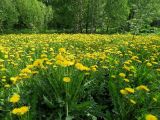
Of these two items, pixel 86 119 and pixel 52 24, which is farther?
pixel 52 24

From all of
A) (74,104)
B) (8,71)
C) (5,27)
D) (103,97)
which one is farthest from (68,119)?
(5,27)

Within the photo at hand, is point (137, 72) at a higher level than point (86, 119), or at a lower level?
higher

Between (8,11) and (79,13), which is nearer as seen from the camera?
(8,11)

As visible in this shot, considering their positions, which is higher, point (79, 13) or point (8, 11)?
point (8, 11)

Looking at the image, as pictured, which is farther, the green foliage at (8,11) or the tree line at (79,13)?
the tree line at (79,13)

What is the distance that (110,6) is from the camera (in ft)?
120

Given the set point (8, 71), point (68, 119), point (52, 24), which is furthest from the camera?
point (52, 24)

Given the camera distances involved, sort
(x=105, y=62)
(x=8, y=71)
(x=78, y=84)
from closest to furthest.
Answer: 1. (x=78, y=84)
2. (x=8, y=71)
3. (x=105, y=62)

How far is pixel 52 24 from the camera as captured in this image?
158 feet

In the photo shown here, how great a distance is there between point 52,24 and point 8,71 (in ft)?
143

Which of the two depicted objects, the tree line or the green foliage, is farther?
the tree line

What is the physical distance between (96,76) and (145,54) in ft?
10.9

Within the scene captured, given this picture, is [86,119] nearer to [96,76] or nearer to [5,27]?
[96,76]

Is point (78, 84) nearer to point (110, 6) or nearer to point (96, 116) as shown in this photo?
point (96, 116)
